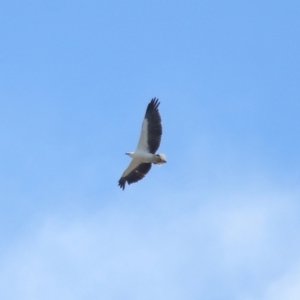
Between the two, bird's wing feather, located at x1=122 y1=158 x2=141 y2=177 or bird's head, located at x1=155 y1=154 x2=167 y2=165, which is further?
bird's wing feather, located at x1=122 y1=158 x2=141 y2=177

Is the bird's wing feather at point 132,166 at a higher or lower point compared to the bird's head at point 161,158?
higher

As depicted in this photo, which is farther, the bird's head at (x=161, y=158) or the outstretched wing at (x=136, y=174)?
the outstretched wing at (x=136, y=174)

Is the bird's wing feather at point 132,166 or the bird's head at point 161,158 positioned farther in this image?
the bird's wing feather at point 132,166

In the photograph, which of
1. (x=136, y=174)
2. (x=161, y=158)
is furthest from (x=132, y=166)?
(x=161, y=158)

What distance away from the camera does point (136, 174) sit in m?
84.4

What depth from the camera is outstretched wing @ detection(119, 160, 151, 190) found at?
83938mm

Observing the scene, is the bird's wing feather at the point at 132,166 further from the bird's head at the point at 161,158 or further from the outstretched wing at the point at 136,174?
the bird's head at the point at 161,158

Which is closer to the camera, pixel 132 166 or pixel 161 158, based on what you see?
pixel 161 158

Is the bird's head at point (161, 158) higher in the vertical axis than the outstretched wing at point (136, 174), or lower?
lower

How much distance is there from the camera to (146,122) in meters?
82.9

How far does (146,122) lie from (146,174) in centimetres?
266

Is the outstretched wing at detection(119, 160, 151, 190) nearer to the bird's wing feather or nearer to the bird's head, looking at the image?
the bird's wing feather

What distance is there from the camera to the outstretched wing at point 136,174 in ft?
275

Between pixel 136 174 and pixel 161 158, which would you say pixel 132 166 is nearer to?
pixel 136 174
